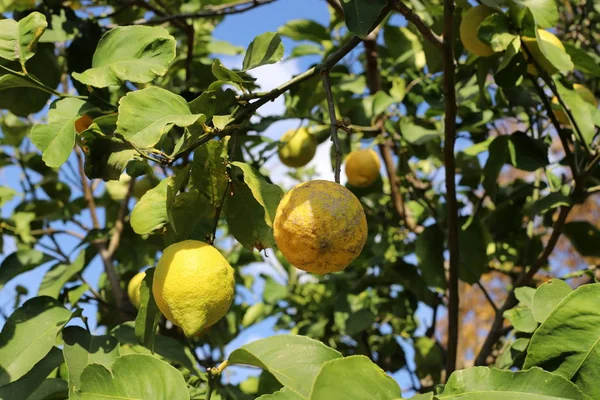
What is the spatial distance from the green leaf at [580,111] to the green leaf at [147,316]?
0.91 meters

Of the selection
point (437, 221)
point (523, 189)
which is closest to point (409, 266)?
point (437, 221)

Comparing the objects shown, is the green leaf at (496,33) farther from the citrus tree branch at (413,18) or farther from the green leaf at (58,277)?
the green leaf at (58,277)

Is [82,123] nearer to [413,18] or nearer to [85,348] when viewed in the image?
[85,348]

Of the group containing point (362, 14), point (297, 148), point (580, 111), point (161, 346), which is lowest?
point (161, 346)

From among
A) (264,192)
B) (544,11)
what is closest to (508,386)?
(264,192)

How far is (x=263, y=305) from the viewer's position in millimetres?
2686

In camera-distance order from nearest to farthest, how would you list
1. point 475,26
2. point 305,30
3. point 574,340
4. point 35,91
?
point 574,340 → point 475,26 → point 35,91 → point 305,30

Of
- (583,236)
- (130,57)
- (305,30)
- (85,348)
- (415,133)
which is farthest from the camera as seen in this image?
(305,30)

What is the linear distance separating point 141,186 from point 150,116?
56.3 inches

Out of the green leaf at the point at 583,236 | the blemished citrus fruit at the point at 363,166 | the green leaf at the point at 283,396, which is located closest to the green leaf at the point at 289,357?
the green leaf at the point at 283,396

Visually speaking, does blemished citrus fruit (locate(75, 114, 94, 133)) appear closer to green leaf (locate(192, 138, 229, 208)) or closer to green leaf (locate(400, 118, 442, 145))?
green leaf (locate(192, 138, 229, 208))

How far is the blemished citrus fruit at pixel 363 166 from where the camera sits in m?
2.13

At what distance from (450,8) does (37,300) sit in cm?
96

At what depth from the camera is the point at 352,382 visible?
0.73 metres
